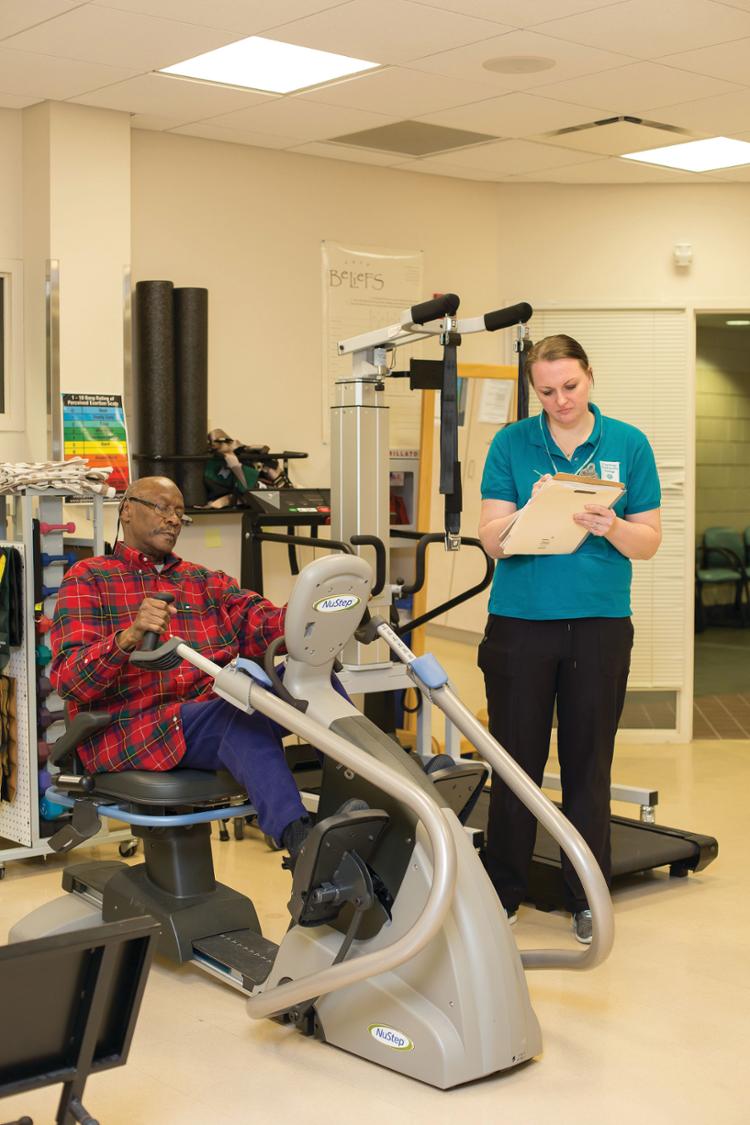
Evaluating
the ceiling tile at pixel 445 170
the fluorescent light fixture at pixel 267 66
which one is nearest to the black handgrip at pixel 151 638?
the fluorescent light fixture at pixel 267 66

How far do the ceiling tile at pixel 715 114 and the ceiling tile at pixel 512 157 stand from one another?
66 centimetres

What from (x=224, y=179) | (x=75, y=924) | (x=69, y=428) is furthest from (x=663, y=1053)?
(x=224, y=179)

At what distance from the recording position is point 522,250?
6.97 metres

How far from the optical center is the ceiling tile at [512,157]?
6090mm

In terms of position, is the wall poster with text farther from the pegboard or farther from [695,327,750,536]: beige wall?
[695,327,750,536]: beige wall

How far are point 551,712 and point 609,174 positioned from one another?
3.76m

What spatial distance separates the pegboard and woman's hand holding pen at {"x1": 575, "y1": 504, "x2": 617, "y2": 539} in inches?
74.7

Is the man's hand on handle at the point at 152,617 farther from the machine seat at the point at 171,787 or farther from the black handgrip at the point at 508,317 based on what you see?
the black handgrip at the point at 508,317

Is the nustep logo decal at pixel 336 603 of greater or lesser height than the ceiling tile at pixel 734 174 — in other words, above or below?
below

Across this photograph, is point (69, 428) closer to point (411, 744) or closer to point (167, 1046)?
point (411, 744)

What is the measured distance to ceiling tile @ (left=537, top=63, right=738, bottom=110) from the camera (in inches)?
194

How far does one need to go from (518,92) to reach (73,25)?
173 cm

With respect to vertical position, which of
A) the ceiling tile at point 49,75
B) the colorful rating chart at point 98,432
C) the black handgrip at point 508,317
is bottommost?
the colorful rating chart at point 98,432

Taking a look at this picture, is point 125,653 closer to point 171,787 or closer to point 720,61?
point 171,787
